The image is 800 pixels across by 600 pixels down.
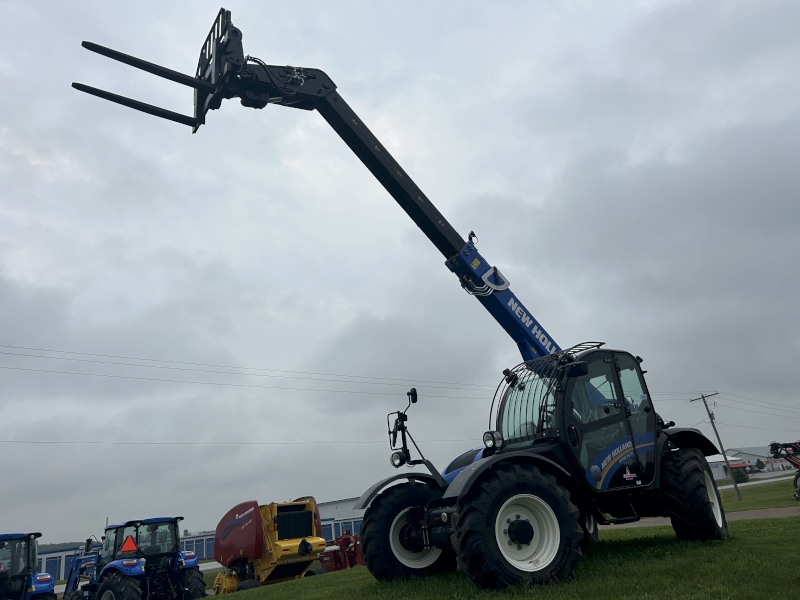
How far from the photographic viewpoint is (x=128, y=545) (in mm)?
13359

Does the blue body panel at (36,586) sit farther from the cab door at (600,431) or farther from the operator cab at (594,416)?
the cab door at (600,431)

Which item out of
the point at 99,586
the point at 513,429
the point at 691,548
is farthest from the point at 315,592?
the point at 99,586

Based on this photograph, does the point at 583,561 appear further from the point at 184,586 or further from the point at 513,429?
the point at 184,586

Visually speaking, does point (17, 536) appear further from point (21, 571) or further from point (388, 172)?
point (388, 172)

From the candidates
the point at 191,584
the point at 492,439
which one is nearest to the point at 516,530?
the point at 492,439

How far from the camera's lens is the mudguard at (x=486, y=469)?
228 inches

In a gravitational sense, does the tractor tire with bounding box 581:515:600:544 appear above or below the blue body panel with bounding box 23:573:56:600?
below

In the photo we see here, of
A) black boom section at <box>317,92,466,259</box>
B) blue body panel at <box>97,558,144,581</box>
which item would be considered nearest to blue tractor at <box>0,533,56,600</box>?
blue body panel at <box>97,558,144,581</box>

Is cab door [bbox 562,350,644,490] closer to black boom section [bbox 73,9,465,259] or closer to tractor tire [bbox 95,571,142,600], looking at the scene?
black boom section [bbox 73,9,465,259]

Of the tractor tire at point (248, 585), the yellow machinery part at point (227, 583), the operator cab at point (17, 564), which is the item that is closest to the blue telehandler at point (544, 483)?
the tractor tire at point (248, 585)

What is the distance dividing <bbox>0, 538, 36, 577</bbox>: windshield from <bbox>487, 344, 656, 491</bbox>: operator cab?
1156 centimetres

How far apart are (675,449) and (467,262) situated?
4.63 metres

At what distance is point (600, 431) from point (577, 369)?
755mm

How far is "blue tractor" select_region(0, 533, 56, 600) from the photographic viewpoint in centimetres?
1280
